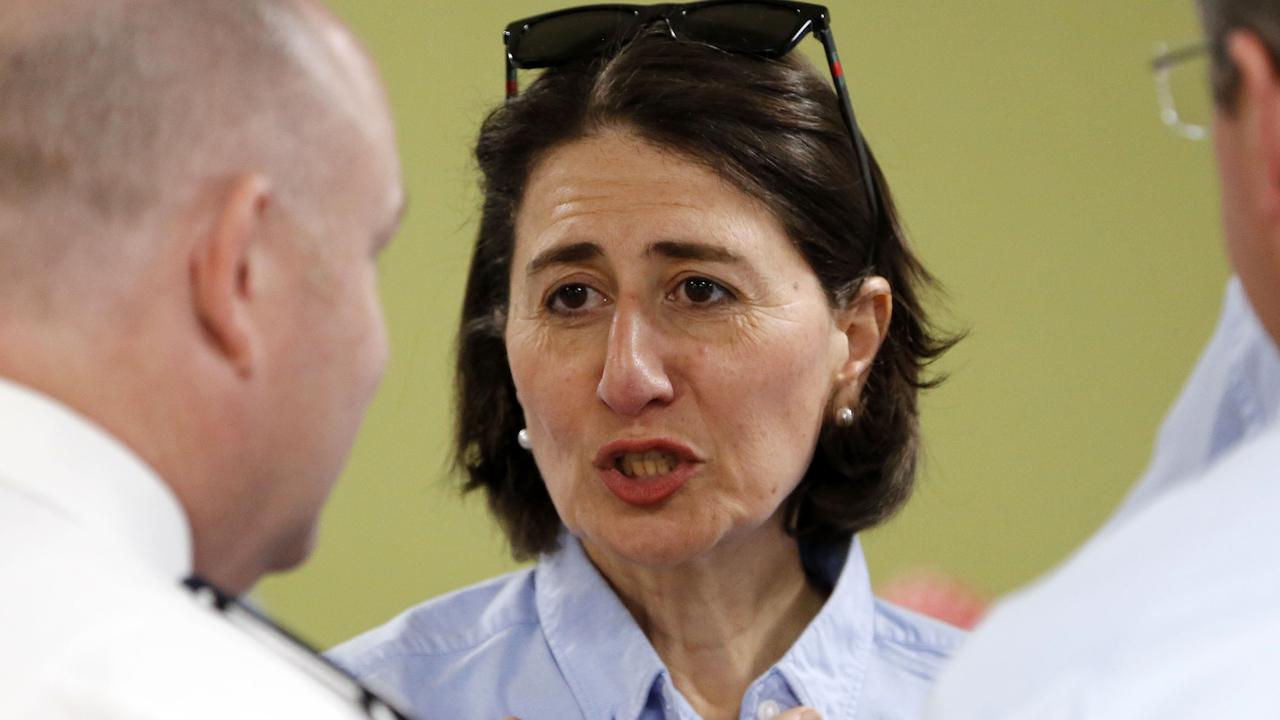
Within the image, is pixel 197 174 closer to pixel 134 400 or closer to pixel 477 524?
pixel 134 400

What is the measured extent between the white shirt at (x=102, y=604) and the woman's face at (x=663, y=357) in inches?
29.6

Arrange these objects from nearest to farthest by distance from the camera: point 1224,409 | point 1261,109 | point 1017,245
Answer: point 1261,109 → point 1224,409 → point 1017,245

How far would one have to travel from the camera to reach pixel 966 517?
137 inches

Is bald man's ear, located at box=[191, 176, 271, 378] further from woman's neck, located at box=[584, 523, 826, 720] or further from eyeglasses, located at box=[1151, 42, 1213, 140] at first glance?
woman's neck, located at box=[584, 523, 826, 720]

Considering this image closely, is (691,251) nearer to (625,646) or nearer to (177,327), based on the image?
(625,646)

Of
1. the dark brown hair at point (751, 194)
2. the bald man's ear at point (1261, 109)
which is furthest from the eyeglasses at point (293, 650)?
the dark brown hair at point (751, 194)

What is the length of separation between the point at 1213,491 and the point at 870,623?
1.07m

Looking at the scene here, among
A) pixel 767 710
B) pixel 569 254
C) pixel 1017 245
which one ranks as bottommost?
pixel 1017 245

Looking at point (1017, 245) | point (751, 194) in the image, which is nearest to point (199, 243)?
point (751, 194)

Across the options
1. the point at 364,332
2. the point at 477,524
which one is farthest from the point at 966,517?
the point at 364,332

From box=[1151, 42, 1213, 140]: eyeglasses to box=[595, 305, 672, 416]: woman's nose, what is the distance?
0.67 meters

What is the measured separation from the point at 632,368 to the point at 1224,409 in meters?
0.59

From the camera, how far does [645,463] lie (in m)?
1.71

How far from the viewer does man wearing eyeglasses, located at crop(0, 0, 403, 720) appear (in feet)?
2.90
